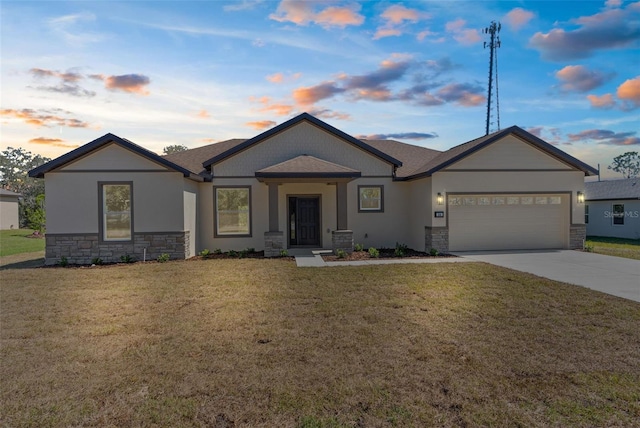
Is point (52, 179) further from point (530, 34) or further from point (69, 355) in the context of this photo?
point (530, 34)

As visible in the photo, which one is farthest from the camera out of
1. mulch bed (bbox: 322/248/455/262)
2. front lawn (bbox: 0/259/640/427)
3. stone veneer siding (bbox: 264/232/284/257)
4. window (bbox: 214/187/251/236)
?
window (bbox: 214/187/251/236)

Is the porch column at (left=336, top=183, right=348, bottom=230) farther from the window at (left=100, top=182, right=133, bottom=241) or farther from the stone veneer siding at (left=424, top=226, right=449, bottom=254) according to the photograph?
the window at (left=100, top=182, right=133, bottom=241)

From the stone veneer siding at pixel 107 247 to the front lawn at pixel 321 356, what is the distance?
4.12 m

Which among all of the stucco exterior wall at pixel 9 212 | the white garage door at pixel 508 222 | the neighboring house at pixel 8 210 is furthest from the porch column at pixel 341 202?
the stucco exterior wall at pixel 9 212

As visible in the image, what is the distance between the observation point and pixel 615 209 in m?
22.6

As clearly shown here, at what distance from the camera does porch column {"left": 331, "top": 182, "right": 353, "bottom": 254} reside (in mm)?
13375

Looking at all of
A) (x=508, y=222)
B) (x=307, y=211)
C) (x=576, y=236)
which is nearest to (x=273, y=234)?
(x=307, y=211)

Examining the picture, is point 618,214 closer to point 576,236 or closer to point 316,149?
point 576,236

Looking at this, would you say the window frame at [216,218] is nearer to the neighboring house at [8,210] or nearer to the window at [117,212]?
the window at [117,212]

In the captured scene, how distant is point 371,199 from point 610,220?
16.9m

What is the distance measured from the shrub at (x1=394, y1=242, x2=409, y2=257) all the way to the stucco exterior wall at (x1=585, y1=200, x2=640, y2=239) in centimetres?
1539

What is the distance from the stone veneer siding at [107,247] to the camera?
12281mm

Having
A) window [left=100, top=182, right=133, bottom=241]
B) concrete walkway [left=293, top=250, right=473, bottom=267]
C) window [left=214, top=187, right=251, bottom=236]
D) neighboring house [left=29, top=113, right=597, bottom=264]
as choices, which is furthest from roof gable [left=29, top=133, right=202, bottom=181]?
concrete walkway [left=293, top=250, right=473, bottom=267]

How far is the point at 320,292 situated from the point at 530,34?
12.1 metres
